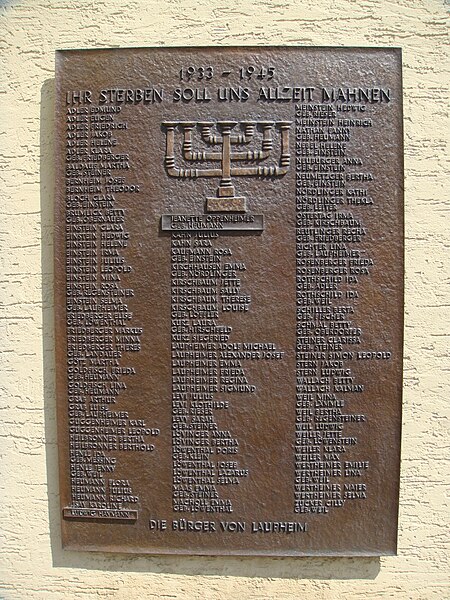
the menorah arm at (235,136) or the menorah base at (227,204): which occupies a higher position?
the menorah arm at (235,136)

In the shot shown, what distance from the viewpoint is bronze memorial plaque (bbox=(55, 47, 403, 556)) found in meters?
2.51

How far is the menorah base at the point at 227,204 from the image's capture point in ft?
8.21

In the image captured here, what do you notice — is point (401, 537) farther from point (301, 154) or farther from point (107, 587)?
point (301, 154)

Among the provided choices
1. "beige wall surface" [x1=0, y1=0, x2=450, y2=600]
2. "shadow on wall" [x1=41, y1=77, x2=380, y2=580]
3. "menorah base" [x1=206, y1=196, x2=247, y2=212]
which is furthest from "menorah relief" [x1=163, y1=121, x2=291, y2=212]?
"shadow on wall" [x1=41, y1=77, x2=380, y2=580]

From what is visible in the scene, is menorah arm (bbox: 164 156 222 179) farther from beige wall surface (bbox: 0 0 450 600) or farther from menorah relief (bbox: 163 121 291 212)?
beige wall surface (bbox: 0 0 450 600)

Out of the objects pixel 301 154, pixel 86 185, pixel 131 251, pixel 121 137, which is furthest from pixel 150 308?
pixel 301 154

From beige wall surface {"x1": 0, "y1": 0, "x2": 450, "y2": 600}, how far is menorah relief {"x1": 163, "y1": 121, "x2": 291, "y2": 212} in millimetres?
499

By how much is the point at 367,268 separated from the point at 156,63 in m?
1.55

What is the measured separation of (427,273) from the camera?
2.61m

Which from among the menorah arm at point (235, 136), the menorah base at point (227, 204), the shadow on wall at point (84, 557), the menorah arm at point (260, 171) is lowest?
the shadow on wall at point (84, 557)

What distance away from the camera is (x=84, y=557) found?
2.72 metres

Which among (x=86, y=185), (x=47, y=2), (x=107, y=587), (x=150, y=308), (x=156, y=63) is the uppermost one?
(x=47, y=2)

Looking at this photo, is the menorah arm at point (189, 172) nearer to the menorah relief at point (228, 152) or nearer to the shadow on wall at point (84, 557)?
the menorah relief at point (228, 152)

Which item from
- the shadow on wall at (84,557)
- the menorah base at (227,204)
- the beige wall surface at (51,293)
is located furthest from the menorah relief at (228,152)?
the shadow on wall at (84,557)
